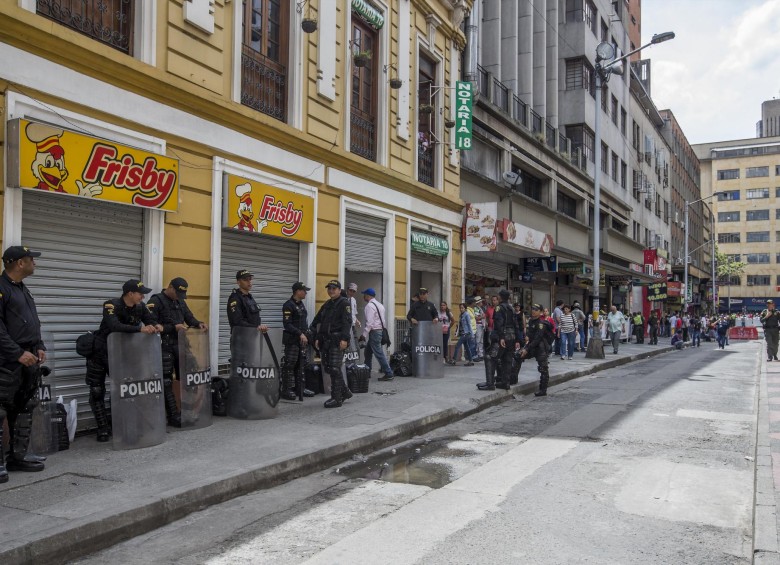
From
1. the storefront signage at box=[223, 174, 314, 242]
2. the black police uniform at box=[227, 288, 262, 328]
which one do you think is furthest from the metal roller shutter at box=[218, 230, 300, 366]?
the black police uniform at box=[227, 288, 262, 328]

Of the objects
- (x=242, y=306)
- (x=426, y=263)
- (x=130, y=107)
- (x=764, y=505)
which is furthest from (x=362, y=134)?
(x=764, y=505)

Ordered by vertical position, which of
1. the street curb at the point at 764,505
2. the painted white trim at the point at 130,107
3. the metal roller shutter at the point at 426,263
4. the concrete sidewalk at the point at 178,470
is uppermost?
the painted white trim at the point at 130,107

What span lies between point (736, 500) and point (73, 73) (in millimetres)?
7822

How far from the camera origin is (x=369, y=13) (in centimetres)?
1358

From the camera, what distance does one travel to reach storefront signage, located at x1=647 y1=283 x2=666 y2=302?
3834 cm

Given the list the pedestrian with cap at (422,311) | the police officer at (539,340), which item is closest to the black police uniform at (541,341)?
the police officer at (539,340)

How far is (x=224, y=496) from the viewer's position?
5516 mm

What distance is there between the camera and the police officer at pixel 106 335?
6934mm

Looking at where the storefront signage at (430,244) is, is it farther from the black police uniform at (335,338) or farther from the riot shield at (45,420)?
the riot shield at (45,420)

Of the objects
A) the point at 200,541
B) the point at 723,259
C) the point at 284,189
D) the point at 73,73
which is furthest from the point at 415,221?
the point at 723,259

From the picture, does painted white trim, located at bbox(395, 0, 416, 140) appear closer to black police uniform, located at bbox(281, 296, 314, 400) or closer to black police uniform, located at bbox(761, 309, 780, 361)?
black police uniform, located at bbox(281, 296, 314, 400)

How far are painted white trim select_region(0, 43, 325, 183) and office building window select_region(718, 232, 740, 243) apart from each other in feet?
340

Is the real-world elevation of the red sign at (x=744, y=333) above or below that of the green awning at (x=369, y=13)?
below

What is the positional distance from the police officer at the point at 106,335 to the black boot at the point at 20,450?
1.30 m
